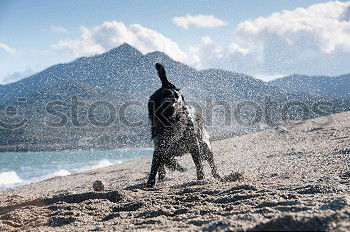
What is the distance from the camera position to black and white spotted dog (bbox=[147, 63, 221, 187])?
24.7 feet

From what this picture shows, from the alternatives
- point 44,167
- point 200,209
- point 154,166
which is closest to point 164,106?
point 154,166

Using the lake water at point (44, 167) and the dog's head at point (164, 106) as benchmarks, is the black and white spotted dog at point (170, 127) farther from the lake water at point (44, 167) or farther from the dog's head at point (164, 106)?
the lake water at point (44, 167)

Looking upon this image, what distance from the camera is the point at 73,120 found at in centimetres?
15075

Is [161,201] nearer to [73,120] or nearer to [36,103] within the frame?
[73,120]

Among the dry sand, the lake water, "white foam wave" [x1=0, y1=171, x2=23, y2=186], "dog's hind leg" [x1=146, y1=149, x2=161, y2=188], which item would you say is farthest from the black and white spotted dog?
"white foam wave" [x1=0, y1=171, x2=23, y2=186]

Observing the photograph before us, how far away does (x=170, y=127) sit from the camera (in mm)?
7684

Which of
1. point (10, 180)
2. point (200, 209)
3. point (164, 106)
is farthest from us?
point (10, 180)

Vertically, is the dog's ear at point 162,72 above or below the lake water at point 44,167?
above

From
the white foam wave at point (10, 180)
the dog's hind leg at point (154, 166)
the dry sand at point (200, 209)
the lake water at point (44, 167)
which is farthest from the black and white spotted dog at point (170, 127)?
the white foam wave at point (10, 180)

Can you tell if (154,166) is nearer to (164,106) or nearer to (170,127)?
(170,127)

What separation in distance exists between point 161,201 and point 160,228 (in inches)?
67.0

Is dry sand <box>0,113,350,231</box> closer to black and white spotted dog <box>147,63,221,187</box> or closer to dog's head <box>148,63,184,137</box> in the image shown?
black and white spotted dog <box>147,63,221,187</box>

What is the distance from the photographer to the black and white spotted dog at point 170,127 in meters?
7.53

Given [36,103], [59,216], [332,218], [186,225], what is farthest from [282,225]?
[36,103]
